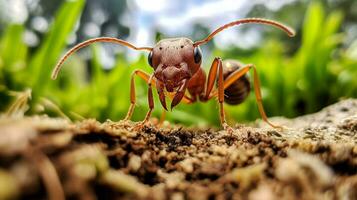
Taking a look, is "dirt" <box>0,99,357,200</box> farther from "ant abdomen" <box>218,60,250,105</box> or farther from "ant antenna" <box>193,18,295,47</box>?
"ant abdomen" <box>218,60,250,105</box>

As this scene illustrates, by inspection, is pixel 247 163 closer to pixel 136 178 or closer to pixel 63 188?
pixel 136 178

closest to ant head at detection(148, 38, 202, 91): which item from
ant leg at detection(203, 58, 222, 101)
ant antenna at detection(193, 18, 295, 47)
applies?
ant antenna at detection(193, 18, 295, 47)

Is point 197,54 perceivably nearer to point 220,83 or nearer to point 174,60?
point 174,60

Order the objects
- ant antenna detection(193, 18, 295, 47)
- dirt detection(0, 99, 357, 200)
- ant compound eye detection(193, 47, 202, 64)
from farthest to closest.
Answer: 1. ant compound eye detection(193, 47, 202, 64)
2. ant antenna detection(193, 18, 295, 47)
3. dirt detection(0, 99, 357, 200)

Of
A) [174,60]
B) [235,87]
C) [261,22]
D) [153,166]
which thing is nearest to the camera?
[153,166]

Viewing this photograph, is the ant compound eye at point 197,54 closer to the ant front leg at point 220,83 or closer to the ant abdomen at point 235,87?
the ant front leg at point 220,83

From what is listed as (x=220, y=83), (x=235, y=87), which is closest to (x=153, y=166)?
(x=220, y=83)

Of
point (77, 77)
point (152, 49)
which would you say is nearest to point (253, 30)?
point (77, 77)
